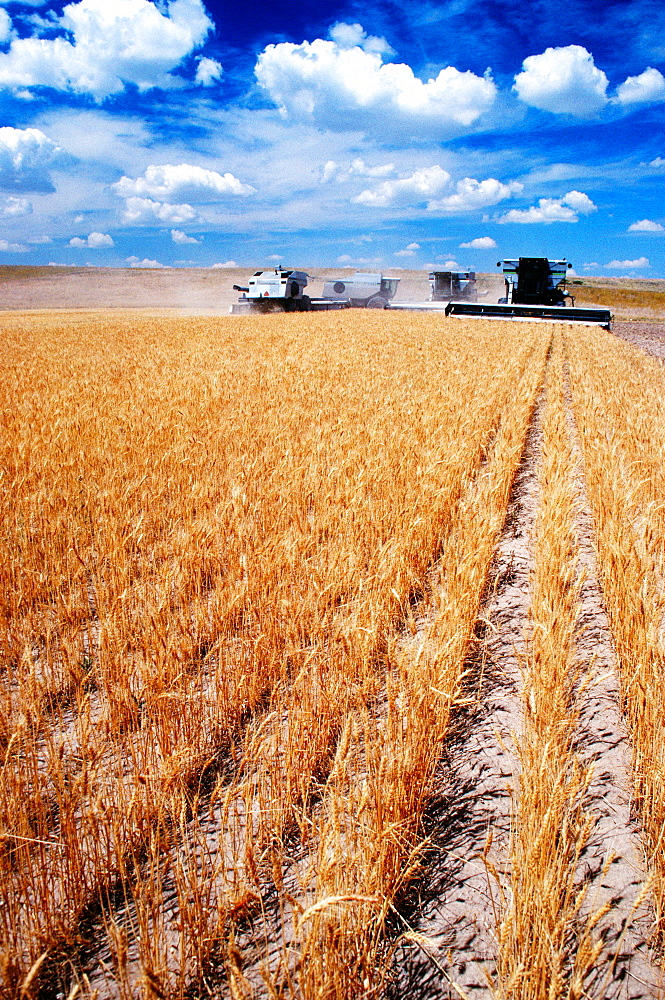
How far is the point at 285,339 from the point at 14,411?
1123 cm

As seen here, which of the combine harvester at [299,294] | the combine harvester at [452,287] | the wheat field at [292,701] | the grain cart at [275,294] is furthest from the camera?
the combine harvester at [452,287]

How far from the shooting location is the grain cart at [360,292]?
136 feet

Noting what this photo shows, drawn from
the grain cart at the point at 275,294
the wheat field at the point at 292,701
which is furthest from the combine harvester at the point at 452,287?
the wheat field at the point at 292,701

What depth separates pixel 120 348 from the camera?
16.8 metres

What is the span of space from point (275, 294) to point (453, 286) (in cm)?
1215

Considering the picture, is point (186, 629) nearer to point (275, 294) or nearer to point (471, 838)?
point (471, 838)

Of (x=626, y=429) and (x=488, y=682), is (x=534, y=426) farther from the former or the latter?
(x=488, y=682)

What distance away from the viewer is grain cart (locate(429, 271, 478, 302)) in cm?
4016

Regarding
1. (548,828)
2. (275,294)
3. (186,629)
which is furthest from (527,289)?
(548,828)

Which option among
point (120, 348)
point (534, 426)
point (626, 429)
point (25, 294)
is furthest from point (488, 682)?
point (25, 294)

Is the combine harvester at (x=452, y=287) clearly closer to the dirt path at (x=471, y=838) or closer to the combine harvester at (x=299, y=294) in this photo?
the combine harvester at (x=299, y=294)

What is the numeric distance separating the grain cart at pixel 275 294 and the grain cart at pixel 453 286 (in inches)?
363

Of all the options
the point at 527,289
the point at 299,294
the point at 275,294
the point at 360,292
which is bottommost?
the point at 527,289

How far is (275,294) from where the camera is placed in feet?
117
